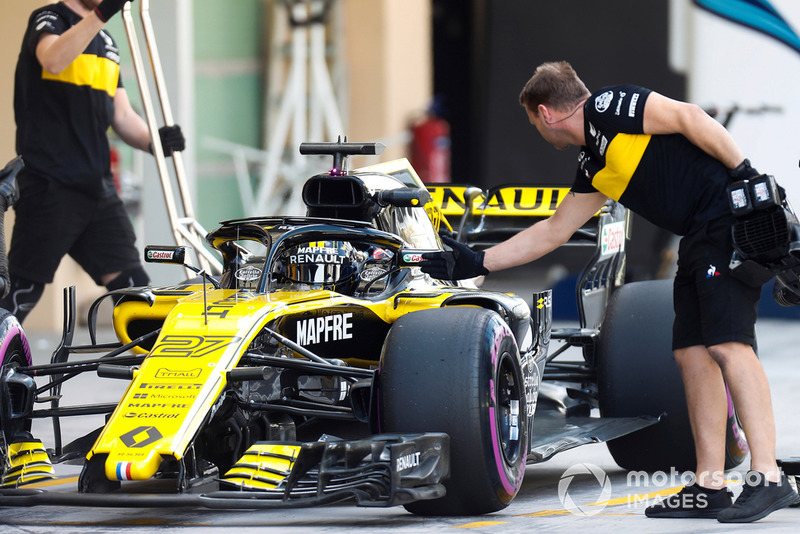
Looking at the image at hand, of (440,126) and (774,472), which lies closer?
(774,472)

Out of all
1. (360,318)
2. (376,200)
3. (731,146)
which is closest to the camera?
(731,146)

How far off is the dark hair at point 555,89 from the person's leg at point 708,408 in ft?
3.39

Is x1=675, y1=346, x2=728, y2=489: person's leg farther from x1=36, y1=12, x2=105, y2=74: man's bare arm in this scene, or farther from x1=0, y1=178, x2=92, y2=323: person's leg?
x1=36, y1=12, x2=105, y2=74: man's bare arm

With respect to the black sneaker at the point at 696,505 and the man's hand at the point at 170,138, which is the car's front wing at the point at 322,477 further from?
the man's hand at the point at 170,138

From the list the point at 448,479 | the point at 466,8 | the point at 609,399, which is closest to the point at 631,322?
the point at 609,399

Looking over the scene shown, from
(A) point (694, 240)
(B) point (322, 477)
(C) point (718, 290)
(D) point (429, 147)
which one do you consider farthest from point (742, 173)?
(D) point (429, 147)

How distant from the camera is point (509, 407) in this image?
5.14 metres

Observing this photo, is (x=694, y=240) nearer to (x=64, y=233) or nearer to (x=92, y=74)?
(x=64, y=233)

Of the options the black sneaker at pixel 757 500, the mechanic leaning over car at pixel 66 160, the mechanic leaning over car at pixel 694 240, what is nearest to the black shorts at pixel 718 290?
the mechanic leaning over car at pixel 694 240

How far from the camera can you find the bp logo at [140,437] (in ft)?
14.6

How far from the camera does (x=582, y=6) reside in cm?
1453

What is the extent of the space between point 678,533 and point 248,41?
→ 11.2 metres

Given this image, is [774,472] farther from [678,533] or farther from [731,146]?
[731,146]

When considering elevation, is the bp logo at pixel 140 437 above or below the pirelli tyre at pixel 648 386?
above
